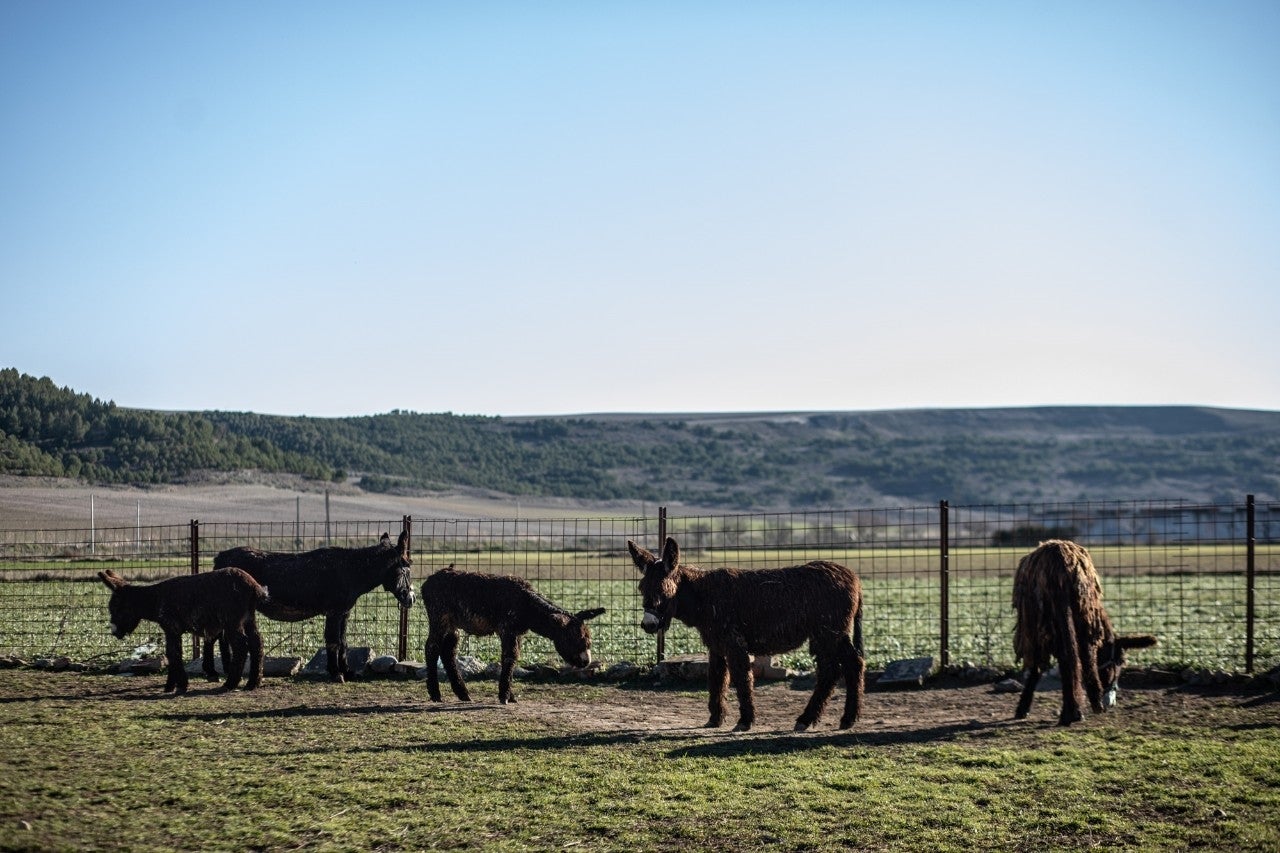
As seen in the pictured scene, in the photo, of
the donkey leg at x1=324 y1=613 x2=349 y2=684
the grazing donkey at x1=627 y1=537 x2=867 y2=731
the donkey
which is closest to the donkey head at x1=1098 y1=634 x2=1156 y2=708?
the grazing donkey at x1=627 y1=537 x2=867 y2=731

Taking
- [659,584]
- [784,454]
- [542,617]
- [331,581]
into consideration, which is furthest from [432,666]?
[784,454]

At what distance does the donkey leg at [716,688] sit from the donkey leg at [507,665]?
258 cm

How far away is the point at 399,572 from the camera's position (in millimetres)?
14961

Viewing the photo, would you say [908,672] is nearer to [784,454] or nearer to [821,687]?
[821,687]

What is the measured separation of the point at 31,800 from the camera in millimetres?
8203

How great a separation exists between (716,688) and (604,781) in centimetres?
291

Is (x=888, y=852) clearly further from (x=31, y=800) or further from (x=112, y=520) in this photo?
(x=112, y=520)

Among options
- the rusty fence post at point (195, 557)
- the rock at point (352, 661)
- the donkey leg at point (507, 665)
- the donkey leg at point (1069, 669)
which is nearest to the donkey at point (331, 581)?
the rock at point (352, 661)

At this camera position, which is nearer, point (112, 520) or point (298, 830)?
point (298, 830)

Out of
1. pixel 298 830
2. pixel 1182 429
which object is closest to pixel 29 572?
pixel 298 830

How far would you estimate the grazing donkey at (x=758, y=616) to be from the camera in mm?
11789

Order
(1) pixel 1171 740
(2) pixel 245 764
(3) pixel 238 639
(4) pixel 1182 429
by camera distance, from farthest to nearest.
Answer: (4) pixel 1182 429, (3) pixel 238 639, (1) pixel 1171 740, (2) pixel 245 764

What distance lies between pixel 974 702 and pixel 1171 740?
271 cm

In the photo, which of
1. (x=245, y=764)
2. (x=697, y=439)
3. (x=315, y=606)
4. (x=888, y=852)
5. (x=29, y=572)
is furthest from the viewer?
(x=697, y=439)
